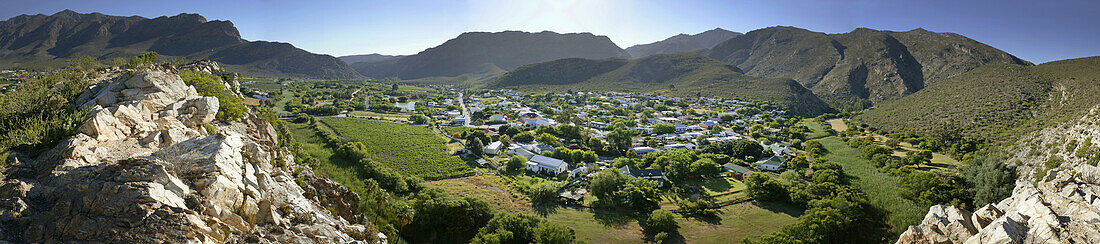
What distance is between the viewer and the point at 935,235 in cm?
1983

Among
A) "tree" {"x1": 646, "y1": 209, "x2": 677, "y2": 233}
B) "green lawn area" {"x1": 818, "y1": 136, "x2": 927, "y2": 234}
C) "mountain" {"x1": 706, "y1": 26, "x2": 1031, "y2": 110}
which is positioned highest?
"mountain" {"x1": 706, "y1": 26, "x2": 1031, "y2": 110}

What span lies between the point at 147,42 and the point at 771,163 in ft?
714

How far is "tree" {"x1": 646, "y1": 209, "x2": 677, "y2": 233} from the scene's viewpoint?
26.0 meters

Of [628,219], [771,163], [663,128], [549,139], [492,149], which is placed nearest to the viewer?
[628,219]

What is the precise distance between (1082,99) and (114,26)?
262 metres

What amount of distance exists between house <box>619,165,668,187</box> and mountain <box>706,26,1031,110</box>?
3225 inches

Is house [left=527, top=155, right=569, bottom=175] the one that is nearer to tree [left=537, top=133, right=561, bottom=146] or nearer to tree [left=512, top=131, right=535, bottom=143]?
tree [left=537, top=133, right=561, bottom=146]

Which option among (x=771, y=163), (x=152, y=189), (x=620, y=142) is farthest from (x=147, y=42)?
(x=771, y=163)

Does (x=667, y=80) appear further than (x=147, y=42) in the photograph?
No

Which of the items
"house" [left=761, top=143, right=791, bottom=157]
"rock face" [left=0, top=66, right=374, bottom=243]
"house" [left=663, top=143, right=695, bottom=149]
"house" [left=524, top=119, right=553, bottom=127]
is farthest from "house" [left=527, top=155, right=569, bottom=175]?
"house" [left=761, top=143, right=791, bottom=157]

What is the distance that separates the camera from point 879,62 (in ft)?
374

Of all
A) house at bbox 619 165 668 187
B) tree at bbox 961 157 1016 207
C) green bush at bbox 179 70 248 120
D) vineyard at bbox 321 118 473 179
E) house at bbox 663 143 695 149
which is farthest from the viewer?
house at bbox 663 143 695 149

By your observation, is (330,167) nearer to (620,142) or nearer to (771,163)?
(620,142)

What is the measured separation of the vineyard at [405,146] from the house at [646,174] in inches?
606
